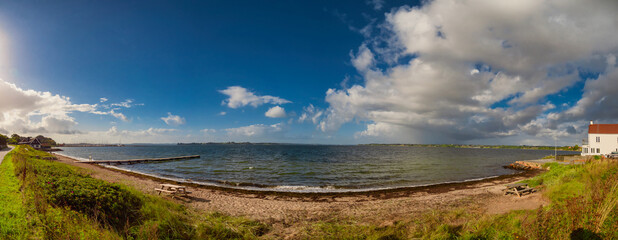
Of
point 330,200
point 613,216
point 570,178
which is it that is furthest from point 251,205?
point 570,178

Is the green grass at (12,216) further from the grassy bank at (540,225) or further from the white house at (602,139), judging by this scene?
the white house at (602,139)

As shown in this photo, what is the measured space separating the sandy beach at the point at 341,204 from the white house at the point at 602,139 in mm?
51989

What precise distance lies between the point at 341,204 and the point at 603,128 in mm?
66783

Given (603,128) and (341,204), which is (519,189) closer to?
(341,204)

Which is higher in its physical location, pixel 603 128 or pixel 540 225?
pixel 603 128

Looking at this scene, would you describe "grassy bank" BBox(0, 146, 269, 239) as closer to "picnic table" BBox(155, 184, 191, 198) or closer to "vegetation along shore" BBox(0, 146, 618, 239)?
"vegetation along shore" BBox(0, 146, 618, 239)

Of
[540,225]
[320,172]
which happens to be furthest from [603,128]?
[540,225]

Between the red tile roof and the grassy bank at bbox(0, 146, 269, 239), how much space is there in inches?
2851

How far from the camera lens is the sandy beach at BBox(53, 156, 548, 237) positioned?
12.4m

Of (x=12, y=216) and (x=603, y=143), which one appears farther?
(x=603, y=143)

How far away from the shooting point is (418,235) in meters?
7.73

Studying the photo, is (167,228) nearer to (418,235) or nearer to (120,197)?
(120,197)

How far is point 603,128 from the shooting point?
4781cm

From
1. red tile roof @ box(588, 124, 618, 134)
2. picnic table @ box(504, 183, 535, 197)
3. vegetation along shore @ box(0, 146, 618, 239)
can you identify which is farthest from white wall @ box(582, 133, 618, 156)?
vegetation along shore @ box(0, 146, 618, 239)
